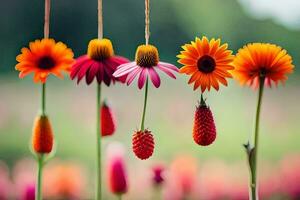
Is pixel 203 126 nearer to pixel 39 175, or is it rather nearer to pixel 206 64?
pixel 206 64

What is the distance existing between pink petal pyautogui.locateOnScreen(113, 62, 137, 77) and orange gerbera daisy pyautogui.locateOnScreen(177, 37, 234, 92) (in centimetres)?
6

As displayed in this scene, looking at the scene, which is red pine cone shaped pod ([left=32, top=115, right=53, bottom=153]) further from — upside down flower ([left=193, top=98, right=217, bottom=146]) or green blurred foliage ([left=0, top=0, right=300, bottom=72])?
green blurred foliage ([left=0, top=0, right=300, bottom=72])

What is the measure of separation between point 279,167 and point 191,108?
0.19 m

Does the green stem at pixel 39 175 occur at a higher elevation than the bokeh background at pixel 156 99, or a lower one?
lower

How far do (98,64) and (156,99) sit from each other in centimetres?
37

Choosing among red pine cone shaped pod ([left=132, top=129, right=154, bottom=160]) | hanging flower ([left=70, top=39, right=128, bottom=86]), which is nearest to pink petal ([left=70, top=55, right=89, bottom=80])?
hanging flower ([left=70, top=39, right=128, bottom=86])

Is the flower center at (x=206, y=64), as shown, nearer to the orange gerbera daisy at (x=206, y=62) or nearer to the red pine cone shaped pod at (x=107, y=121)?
the orange gerbera daisy at (x=206, y=62)

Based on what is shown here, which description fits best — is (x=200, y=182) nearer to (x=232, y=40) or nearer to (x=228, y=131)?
(x=228, y=131)

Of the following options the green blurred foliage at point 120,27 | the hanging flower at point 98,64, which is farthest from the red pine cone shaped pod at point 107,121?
the green blurred foliage at point 120,27

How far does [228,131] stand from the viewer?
3.60 ft

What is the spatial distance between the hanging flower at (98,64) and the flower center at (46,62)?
0.09ft

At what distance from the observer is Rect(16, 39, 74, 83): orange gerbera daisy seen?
0.75m

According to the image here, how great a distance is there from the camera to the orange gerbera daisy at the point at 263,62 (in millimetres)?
732

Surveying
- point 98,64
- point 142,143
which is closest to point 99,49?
point 98,64
